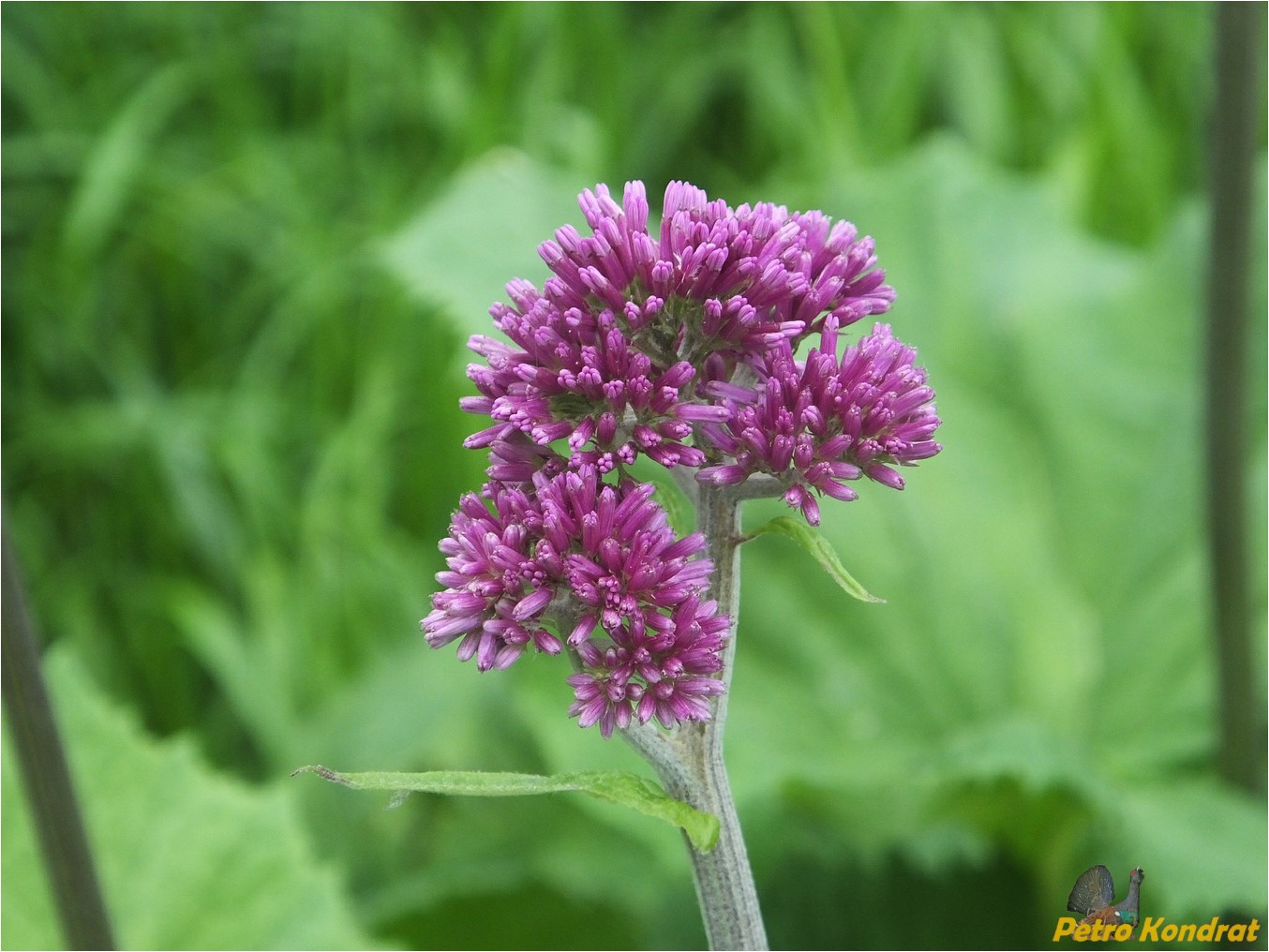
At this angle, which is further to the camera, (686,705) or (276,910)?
(276,910)

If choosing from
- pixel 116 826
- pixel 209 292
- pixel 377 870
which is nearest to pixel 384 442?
pixel 209 292

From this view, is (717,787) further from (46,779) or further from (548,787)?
(46,779)

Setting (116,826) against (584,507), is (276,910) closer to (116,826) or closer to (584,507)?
(116,826)

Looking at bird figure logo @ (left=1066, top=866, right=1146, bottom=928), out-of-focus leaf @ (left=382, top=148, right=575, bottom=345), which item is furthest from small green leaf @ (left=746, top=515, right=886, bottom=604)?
out-of-focus leaf @ (left=382, top=148, right=575, bottom=345)

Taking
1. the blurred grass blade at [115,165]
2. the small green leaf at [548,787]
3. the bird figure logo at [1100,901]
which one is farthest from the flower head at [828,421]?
the blurred grass blade at [115,165]

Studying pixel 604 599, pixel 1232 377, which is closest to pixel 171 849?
pixel 604 599

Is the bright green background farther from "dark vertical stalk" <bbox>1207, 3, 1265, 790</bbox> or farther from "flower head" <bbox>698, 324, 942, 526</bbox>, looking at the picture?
"flower head" <bbox>698, 324, 942, 526</bbox>
